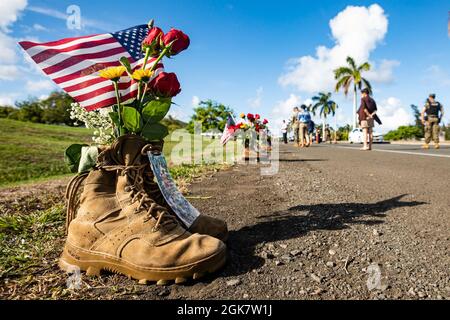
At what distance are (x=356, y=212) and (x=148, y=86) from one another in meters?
1.76

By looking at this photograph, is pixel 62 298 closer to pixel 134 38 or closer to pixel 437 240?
pixel 134 38

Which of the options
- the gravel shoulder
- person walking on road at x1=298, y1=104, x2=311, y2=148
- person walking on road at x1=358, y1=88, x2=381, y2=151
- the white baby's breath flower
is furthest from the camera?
person walking on road at x1=298, y1=104, x2=311, y2=148

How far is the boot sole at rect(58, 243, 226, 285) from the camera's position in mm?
1366

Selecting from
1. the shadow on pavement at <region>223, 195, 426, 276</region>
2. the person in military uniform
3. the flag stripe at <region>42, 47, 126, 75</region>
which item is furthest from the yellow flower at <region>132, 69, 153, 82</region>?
the person in military uniform

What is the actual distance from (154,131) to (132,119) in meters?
0.13

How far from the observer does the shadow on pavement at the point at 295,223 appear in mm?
1594

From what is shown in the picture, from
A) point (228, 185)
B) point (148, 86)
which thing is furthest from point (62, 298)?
point (228, 185)

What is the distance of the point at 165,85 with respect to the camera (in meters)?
1.71

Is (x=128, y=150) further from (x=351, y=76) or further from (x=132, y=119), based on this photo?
(x=351, y=76)

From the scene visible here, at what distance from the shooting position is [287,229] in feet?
6.66

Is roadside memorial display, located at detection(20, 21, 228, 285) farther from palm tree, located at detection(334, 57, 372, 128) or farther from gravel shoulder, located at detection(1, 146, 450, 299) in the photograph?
palm tree, located at detection(334, 57, 372, 128)

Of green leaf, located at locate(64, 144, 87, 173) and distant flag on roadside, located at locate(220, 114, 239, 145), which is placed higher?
distant flag on roadside, located at locate(220, 114, 239, 145)

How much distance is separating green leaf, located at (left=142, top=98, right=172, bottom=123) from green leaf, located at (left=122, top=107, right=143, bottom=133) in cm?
4
